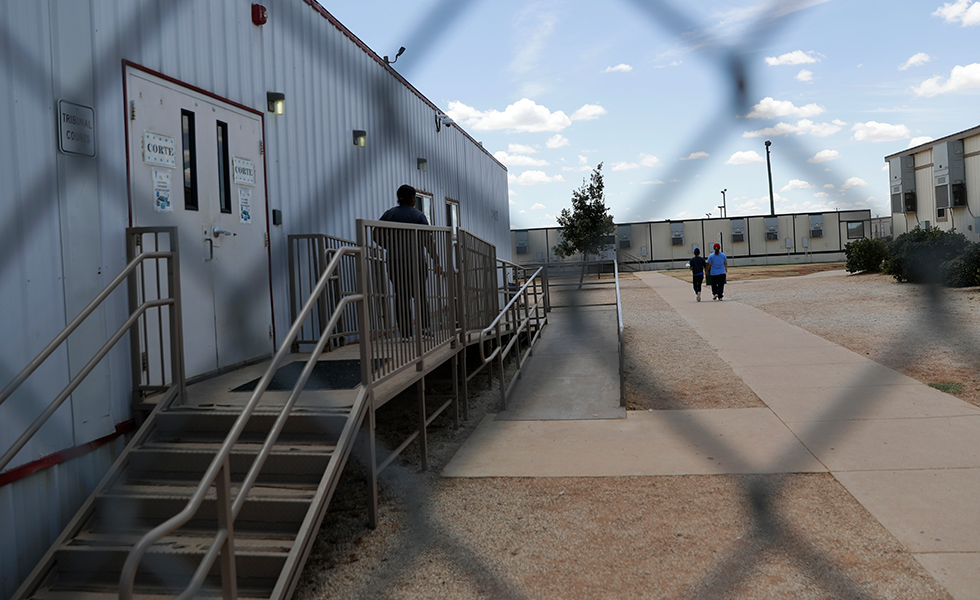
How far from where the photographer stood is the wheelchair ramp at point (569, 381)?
6.62 meters

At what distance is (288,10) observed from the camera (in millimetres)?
1341

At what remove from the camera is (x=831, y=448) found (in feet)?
16.4

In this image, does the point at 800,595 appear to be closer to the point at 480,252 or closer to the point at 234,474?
the point at 234,474

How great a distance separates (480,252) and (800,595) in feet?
16.2

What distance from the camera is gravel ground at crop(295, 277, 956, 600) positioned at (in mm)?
3125

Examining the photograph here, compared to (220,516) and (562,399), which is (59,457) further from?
(562,399)

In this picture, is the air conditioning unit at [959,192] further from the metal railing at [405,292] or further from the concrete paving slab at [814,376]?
the concrete paving slab at [814,376]

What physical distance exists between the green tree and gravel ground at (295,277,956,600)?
6.51 feet

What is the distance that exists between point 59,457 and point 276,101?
12.0 ft

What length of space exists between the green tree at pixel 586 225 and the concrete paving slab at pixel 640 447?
3.28 meters

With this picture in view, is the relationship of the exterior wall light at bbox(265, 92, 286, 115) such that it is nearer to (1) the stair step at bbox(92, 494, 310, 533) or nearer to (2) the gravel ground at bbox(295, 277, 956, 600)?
(2) the gravel ground at bbox(295, 277, 956, 600)

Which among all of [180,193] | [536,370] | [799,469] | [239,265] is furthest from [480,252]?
[799,469]

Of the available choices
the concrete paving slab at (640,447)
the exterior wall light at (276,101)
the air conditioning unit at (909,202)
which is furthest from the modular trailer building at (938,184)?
the exterior wall light at (276,101)

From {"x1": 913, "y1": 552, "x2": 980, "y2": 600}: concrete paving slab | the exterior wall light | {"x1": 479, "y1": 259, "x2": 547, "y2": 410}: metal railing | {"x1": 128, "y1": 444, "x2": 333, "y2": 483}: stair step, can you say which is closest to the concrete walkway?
{"x1": 913, "y1": 552, "x2": 980, "y2": 600}: concrete paving slab
